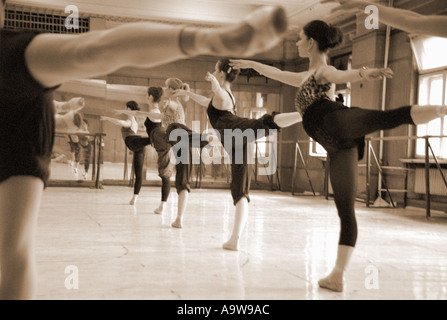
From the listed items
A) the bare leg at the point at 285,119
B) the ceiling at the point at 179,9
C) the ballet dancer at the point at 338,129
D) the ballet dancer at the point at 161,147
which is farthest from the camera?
the ceiling at the point at 179,9

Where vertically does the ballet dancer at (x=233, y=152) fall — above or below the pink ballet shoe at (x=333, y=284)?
above

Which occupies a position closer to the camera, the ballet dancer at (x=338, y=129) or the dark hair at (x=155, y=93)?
the ballet dancer at (x=338, y=129)

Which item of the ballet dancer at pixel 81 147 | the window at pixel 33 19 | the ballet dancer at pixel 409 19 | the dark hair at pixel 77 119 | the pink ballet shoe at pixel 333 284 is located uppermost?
the window at pixel 33 19

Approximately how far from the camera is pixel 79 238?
3.86 metres

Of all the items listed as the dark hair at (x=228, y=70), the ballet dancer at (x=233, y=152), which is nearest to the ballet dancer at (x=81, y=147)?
the dark hair at (x=228, y=70)

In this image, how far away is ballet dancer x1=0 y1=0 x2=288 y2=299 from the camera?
83cm

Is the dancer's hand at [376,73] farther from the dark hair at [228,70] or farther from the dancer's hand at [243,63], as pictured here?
the dark hair at [228,70]

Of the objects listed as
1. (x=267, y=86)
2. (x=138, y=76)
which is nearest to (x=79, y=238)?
(x=138, y=76)

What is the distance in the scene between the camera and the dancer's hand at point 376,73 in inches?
81.4

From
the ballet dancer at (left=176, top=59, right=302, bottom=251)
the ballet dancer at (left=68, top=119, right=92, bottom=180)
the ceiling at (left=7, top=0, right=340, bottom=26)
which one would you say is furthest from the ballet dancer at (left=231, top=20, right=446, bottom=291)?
the ballet dancer at (left=68, top=119, right=92, bottom=180)

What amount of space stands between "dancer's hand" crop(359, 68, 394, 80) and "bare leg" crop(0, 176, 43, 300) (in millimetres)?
1466

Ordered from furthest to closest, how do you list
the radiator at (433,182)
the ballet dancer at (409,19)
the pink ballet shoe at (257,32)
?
the radiator at (433,182) → the ballet dancer at (409,19) → the pink ballet shoe at (257,32)

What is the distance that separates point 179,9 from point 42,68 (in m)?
9.34

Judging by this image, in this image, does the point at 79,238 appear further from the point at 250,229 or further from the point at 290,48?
the point at 290,48
